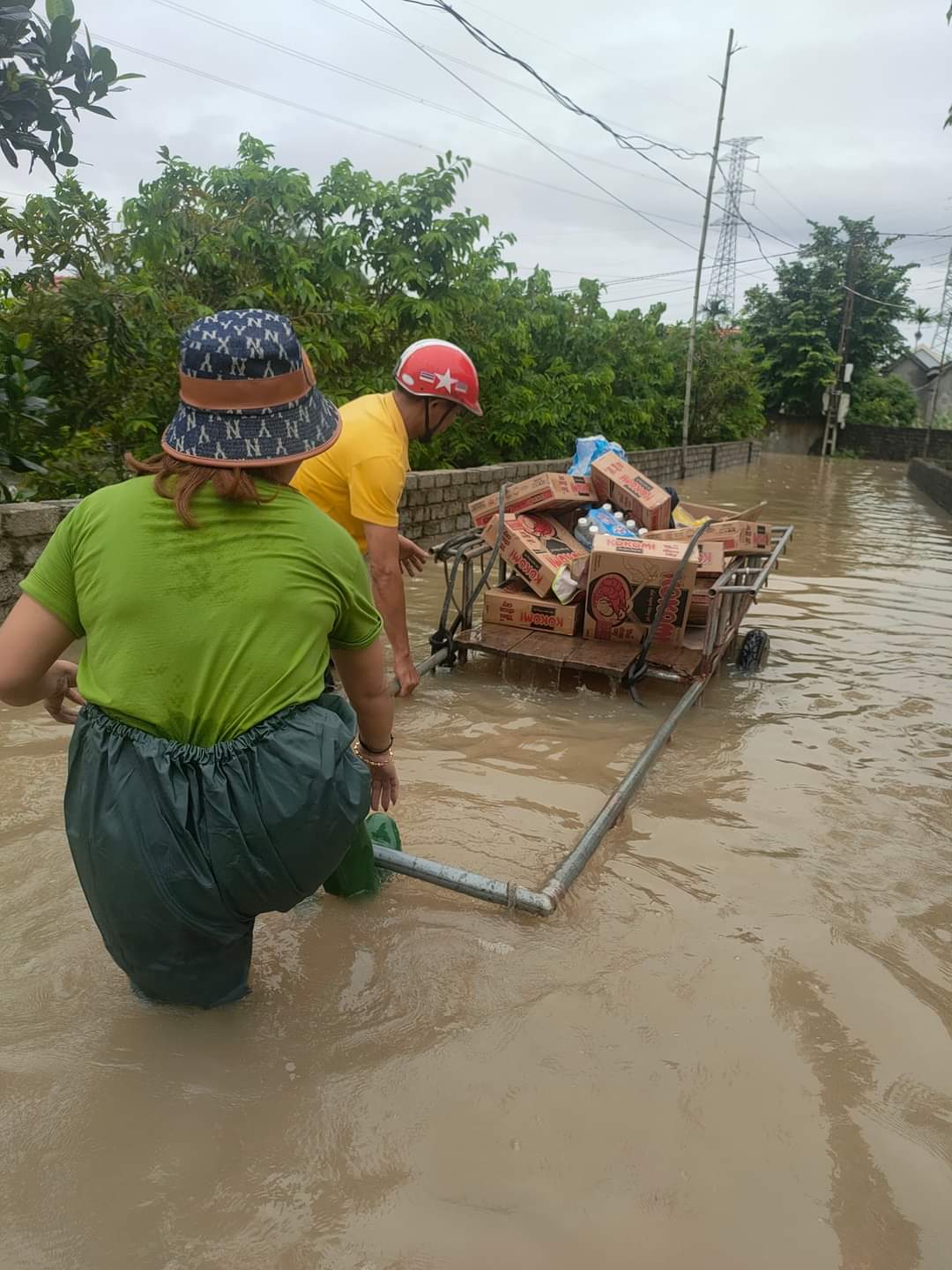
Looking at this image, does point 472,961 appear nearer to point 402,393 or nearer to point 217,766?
point 217,766

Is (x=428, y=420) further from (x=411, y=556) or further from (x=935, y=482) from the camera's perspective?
(x=935, y=482)

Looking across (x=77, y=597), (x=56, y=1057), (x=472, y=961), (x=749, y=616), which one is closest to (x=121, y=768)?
(x=77, y=597)

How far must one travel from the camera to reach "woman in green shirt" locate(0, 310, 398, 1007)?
67.9 inches

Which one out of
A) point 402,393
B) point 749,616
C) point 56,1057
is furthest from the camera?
point 749,616

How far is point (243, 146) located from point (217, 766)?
28.9 feet

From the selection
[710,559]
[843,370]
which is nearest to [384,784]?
[710,559]

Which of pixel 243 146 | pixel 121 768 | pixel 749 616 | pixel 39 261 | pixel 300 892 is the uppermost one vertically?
pixel 243 146

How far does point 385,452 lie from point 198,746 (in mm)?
2270

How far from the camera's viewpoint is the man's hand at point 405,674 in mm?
4676

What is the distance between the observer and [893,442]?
35625 millimetres

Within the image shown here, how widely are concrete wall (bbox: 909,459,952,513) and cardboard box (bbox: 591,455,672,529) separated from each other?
44.0 feet

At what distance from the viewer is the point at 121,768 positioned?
183cm

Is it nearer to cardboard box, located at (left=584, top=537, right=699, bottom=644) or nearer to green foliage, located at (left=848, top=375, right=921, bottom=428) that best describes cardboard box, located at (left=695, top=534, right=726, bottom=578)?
cardboard box, located at (left=584, top=537, right=699, bottom=644)

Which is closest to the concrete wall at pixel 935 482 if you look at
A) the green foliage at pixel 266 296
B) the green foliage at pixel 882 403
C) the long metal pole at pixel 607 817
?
the green foliage at pixel 266 296
